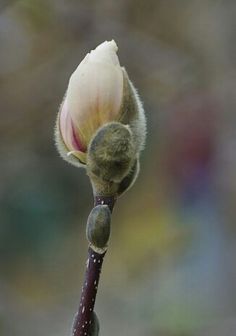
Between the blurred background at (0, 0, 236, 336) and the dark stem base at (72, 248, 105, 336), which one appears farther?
the blurred background at (0, 0, 236, 336)

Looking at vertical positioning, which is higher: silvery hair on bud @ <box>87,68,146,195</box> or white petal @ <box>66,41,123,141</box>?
white petal @ <box>66,41,123,141</box>

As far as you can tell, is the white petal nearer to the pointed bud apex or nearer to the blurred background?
the pointed bud apex

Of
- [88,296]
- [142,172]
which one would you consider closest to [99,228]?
[88,296]

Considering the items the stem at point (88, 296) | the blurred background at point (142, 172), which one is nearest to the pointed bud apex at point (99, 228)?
the stem at point (88, 296)

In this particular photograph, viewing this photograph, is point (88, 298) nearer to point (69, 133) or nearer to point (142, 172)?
point (69, 133)

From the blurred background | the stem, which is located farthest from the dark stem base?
the blurred background

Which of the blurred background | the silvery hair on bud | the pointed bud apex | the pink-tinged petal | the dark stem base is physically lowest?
the dark stem base

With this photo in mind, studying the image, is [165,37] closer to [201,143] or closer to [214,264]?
[201,143]
